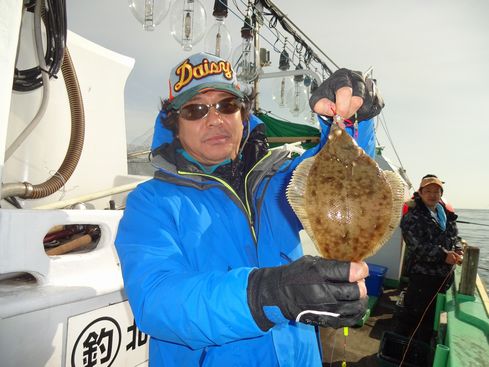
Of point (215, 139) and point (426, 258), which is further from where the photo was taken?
point (426, 258)

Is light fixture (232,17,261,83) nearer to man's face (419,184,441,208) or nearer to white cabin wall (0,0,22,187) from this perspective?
man's face (419,184,441,208)

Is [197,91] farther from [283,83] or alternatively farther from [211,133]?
[283,83]

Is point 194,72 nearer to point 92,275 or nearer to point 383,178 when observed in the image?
point 383,178

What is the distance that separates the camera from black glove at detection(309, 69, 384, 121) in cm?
174

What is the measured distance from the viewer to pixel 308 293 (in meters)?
1.12

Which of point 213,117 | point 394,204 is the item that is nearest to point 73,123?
point 213,117

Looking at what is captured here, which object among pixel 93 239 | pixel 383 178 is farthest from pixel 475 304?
pixel 93 239

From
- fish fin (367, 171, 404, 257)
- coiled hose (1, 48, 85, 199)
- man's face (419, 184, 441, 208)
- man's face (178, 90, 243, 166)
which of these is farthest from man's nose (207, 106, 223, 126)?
man's face (419, 184, 441, 208)

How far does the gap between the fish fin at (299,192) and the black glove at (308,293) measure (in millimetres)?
359

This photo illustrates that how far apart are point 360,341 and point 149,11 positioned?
6.58m

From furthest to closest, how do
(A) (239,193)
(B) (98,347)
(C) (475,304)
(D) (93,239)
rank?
(C) (475,304) → (D) (93,239) → (B) (98,347) → (A) (239,193)

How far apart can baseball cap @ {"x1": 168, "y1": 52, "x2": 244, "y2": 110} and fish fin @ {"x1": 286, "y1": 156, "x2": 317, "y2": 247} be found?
0.79m

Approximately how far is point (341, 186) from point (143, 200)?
1040mm

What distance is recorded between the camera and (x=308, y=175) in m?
1.67
